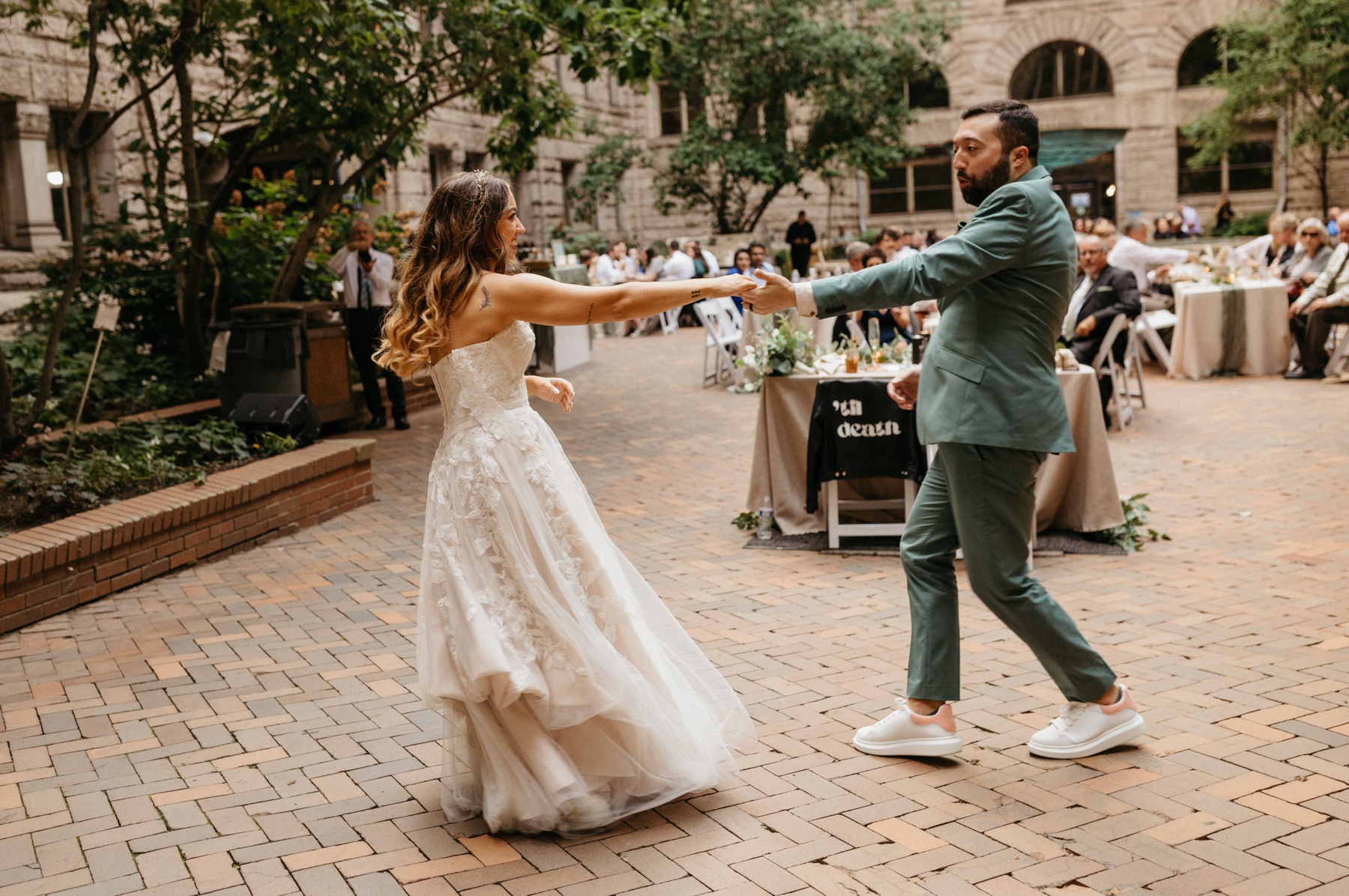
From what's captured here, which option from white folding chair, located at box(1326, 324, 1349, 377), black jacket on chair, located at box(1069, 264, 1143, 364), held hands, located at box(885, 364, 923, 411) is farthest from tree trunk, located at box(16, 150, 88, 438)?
white folding chair, located at box(1326, 324, 1349, 377)

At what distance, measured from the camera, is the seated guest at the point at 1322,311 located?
41.6 ft

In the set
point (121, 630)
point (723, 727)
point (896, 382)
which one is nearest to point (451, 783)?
point (723, 727)

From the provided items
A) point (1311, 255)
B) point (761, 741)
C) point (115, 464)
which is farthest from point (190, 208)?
point (1311, 255)

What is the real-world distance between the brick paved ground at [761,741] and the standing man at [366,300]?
4010 millimetres

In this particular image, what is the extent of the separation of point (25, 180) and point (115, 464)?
307 inches

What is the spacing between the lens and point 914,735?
13.0 feet

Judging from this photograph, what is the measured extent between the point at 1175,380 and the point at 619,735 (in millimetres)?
11270

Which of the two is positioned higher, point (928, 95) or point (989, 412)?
point (928, 95)

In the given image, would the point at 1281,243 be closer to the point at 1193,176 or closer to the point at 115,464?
the point at 115,464

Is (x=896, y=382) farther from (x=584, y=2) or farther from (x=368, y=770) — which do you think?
(x=584, y=2)

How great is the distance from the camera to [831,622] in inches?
219

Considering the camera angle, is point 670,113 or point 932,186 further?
point 932,186

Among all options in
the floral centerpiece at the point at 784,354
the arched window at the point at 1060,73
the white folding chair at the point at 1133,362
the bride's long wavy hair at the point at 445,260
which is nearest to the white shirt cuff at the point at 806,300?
the bride's long wavy hair at the point at 445,260

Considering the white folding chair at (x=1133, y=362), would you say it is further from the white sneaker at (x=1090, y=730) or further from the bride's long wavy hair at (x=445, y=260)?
the bride's long wavy hair at (x=445, y=260)
